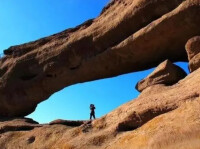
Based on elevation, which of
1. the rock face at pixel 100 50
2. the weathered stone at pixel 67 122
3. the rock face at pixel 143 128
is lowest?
the rock face at pixel 143 128

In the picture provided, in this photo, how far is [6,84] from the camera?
23391 mm

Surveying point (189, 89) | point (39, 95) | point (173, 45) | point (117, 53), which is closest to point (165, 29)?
point (173, 45)

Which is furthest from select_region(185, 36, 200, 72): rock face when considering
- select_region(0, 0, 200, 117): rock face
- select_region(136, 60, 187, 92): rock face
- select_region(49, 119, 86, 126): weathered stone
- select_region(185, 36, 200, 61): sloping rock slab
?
select_region(49, 119, 86, 126): weathered stone

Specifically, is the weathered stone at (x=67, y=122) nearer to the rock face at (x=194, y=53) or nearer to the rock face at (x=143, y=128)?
the rock face at (x=143, y=128)

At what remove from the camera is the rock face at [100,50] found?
18.2 metres

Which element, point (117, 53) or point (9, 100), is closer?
point (117, 53)

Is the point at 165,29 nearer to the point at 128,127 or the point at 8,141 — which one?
the point at 128,127

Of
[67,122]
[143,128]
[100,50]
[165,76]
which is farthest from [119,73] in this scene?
[143,128]

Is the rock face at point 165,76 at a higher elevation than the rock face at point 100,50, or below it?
below

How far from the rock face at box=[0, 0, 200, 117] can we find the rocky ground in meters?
0.05

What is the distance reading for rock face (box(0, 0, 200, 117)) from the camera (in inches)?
717

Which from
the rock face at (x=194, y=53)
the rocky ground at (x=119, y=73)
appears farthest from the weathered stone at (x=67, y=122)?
the rock face at (x=194, y=53)

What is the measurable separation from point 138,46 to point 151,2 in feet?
7.38

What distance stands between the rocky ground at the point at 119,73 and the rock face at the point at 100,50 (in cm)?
5
